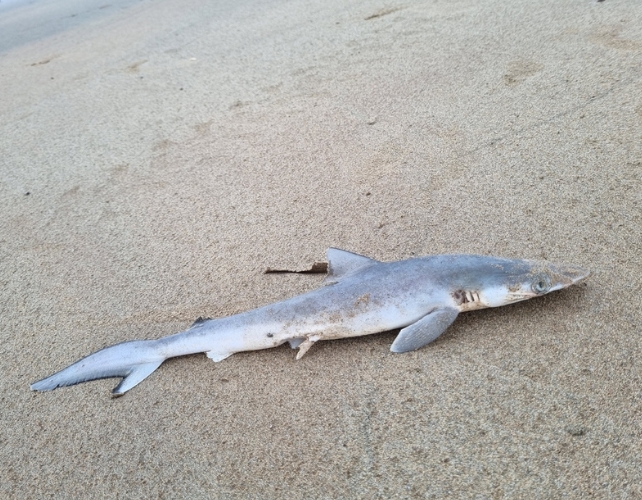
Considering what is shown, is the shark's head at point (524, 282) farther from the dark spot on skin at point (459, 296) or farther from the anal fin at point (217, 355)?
the anal fin at point (217, 355)

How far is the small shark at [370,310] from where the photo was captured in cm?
210

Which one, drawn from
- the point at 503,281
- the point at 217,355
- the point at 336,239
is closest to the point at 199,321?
the point at 217,355

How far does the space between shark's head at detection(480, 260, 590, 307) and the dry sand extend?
0.10 m

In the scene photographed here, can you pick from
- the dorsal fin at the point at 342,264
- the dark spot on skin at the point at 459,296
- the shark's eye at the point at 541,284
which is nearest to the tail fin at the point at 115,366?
the dorsal fin at the point at 342,264

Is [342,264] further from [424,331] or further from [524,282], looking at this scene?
[524,282]

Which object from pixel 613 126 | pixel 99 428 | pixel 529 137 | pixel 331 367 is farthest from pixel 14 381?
pixel 613 126

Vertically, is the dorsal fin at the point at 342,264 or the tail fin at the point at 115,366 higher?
the dorsal fin at the point at 342,264

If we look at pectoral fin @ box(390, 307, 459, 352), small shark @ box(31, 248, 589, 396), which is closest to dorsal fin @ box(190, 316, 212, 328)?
small shark @ box(31, 248, 589, 396)

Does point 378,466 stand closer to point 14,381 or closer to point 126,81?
point 14,381

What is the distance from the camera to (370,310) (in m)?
2.11

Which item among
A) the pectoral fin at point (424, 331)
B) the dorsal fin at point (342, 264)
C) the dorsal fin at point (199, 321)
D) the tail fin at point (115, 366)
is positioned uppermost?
the dorsal fin at point (342, 264)

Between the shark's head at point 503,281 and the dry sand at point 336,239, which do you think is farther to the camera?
the shark's head at point 503,281

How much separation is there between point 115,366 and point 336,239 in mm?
1201

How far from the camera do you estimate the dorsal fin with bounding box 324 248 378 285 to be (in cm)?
230
